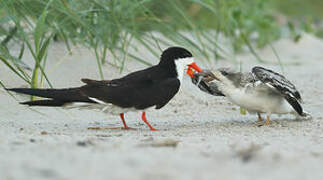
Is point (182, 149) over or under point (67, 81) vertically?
under

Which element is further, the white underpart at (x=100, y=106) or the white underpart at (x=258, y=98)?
the white underpart at (x=258, y=98)

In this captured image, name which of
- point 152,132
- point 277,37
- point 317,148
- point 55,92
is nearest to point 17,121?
point 55,92

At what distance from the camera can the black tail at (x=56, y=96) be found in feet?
10.7

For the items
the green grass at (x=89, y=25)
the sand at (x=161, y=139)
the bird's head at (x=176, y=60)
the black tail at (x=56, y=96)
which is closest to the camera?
the sand at (x=161, y=139)

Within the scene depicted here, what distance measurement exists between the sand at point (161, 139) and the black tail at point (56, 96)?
0.16 metres

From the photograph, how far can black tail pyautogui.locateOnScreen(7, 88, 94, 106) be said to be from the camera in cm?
326

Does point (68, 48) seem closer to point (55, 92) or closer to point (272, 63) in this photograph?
point (55, 92)

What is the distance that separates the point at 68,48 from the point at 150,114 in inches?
37.3

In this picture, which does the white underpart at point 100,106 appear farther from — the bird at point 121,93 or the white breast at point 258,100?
the white breast at point 258,100

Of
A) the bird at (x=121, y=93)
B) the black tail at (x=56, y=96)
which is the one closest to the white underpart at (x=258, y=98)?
the bird at (x=121, y=93)

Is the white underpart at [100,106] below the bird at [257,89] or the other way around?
below

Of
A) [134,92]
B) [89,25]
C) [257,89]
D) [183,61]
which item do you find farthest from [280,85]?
[89,25]

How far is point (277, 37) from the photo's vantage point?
26.4 feet

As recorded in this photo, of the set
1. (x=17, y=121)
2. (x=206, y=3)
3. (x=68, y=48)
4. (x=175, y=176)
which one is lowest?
(x=175, y=176)
